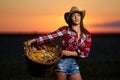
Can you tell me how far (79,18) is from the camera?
8039 millimetres

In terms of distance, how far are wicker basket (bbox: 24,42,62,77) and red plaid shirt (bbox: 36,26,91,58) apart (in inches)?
5.0

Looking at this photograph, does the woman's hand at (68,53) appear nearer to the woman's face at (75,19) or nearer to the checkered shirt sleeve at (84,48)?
the checkered shirt sleeve at (84,48)

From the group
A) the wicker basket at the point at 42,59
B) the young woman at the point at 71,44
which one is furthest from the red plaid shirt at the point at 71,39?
the wicker basket at the point at 42,59

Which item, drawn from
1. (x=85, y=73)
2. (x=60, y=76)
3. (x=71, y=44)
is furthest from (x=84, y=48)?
(x=85, y=73)

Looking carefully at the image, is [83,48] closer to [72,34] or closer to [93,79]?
[72,34]

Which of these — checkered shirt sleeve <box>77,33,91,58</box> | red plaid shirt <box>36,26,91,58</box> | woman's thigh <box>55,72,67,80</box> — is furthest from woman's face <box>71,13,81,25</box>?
woman's thigh <box>55,72,67,80</box>

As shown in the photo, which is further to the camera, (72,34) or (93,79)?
(93,79)

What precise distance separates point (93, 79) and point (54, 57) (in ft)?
21.7

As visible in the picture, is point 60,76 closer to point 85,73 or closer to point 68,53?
point 68,53

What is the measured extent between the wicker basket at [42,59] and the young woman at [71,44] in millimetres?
102

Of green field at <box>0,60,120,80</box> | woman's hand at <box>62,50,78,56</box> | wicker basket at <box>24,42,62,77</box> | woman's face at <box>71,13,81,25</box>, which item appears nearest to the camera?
wicker basket at <box>24,42,62,77</box>

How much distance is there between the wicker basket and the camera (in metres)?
7.72

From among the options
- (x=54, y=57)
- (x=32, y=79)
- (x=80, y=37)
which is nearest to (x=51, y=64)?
(x=54, y=57)

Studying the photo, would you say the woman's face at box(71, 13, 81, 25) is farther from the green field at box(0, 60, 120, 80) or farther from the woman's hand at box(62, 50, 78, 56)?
the green field at box(0, 60, 120, 80)
